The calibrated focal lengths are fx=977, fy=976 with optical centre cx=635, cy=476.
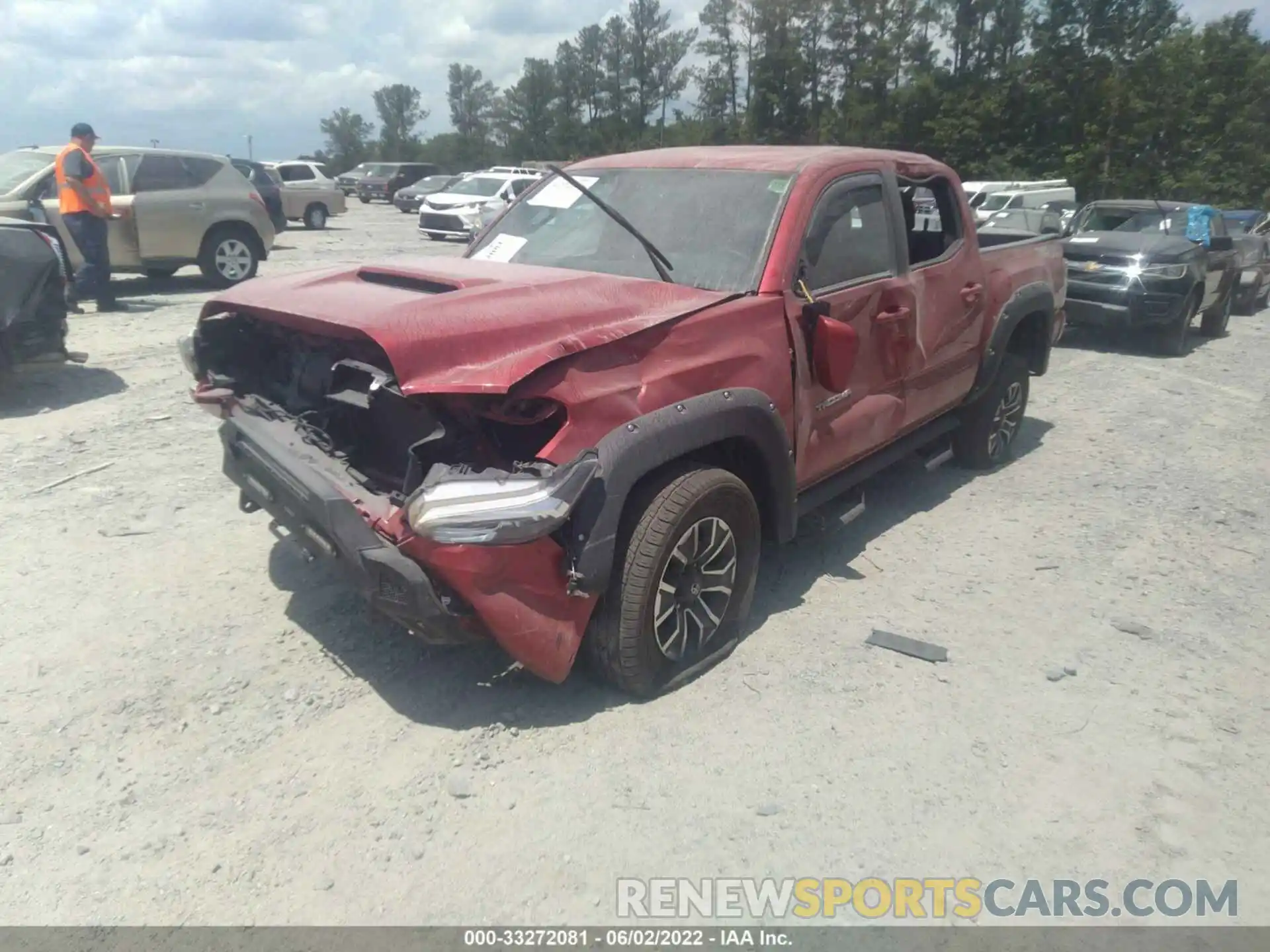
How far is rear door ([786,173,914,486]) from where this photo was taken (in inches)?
163

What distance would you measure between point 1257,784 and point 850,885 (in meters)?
1.51

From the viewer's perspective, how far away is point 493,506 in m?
2.87

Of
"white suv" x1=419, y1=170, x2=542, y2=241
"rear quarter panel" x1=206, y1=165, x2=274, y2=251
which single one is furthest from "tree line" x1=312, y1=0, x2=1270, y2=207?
"rear quarter panel" x1=206, y1=165, x2=274, y2=251

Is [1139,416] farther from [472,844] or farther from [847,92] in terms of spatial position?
[847,92]

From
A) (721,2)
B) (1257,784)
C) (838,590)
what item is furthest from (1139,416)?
(721,2)

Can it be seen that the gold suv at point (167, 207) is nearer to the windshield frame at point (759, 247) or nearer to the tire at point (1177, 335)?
the windshield frame at point (759, 247)

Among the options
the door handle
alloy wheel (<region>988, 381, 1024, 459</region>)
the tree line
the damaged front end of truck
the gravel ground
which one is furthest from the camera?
the tree line

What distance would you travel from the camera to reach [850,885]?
2744 mm

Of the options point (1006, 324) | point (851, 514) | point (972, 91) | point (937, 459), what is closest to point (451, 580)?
point (851, 514)

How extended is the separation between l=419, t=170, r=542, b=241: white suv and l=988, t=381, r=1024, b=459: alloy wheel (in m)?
15.7

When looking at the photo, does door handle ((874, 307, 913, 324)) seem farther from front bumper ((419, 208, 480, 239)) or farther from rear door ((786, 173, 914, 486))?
front bumper ((419, 208, 480, 239))

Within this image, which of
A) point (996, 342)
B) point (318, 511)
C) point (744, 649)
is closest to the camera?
point (318, 511)

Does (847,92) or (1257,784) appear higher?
(847,92)
